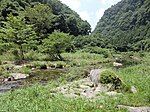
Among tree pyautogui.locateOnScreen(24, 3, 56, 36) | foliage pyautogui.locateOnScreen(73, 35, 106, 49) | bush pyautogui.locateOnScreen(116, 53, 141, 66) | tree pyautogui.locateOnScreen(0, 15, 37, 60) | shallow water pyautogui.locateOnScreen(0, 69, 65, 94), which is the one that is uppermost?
tree pyautogui.locateOnScreen(24, 3, 56, 36)

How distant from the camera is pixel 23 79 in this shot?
40250 millimetres

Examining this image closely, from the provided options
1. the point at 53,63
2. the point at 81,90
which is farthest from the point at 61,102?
the point at 53,63

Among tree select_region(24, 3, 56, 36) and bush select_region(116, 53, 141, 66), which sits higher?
tree select_region(24, 3, 56, 36)

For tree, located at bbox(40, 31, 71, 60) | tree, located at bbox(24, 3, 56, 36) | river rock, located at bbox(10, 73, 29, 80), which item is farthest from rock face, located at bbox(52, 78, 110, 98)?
tree, located at bbox(24, 3, 56, 36)

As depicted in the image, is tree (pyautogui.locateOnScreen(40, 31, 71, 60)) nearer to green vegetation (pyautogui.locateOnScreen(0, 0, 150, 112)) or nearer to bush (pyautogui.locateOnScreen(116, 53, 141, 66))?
green vegetation (pyautogui.locateOnScreen(0, 0, 150, 112))

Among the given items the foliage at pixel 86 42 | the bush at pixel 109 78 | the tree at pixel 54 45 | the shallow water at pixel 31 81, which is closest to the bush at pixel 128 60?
the tree at pixel 54 45

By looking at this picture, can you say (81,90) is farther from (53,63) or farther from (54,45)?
(54,45)

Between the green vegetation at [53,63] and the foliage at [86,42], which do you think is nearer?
the green vegetation at [53,63]

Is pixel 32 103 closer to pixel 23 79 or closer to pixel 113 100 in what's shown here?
pixel 113 100

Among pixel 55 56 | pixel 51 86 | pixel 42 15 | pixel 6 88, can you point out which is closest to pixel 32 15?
pixel 42 15

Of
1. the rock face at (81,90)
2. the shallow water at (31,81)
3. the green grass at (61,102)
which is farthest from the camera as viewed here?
the shallow water at (31,81)

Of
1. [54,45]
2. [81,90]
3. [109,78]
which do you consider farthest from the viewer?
[54,45]

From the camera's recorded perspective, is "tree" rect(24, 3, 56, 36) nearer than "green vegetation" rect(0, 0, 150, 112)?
No

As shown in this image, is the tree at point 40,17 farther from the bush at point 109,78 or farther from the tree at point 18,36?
the bush at point 109,78
